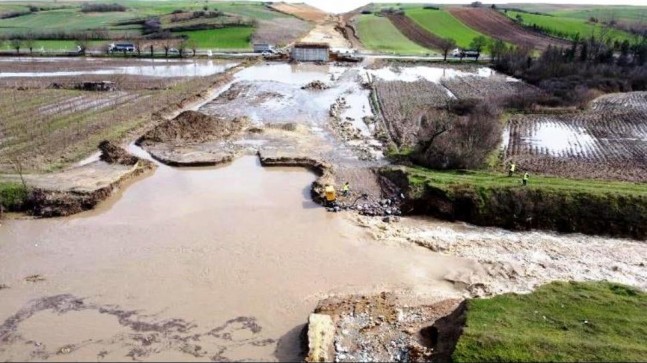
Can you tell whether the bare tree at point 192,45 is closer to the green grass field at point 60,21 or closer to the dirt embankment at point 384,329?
the green grass field at point 60,21

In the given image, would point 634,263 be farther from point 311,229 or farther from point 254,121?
point 254,121

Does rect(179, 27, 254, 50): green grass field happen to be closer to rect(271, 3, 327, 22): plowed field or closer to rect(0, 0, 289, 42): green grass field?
rect(0, 0, 289, 42): green grass field

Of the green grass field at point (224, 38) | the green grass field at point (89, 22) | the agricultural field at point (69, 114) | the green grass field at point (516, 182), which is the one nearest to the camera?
the green grass field at point (516, 182)

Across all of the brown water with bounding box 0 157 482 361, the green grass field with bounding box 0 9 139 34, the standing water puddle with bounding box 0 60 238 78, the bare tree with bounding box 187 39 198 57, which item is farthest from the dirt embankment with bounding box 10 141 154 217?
the green grass field with bounding box 0 9 139 34

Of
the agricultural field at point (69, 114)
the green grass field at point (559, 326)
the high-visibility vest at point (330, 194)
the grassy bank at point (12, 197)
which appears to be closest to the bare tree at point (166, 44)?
the agricultural field at point (69, 114)

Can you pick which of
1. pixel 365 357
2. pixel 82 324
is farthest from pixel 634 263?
pixel 82 324

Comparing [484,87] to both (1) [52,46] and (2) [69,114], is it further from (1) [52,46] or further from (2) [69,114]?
(1) [52,46]

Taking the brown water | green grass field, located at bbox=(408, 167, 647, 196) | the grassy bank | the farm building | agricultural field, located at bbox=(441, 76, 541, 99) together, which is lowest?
the brown water
